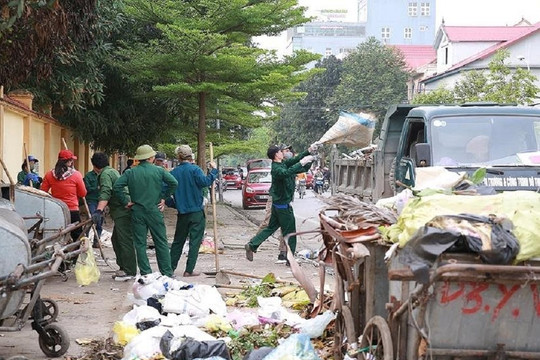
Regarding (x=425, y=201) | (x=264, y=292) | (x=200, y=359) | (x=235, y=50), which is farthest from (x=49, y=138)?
(x=425, y=201)

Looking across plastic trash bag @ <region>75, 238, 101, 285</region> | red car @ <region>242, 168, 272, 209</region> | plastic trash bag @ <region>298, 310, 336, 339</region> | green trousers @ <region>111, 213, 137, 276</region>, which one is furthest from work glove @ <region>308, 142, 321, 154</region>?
red car @ <region>242, 168, 272, 209</region>

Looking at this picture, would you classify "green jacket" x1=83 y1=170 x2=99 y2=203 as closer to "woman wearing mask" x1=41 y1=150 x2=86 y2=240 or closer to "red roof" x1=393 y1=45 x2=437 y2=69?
"woman wearing mask" x1=41 y1=150 x2=86 y2=240

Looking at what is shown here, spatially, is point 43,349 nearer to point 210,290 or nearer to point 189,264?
point 210,290

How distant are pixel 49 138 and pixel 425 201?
58.9 ft

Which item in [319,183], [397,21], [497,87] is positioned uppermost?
[397,21]

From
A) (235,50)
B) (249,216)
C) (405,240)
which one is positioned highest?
(235,50)

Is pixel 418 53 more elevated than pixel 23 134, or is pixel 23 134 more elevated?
pixel 418 53

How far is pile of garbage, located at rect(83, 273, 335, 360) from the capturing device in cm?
676

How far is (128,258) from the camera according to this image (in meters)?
12.3

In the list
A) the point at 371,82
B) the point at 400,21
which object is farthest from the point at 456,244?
the point at 400,21

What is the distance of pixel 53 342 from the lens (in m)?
7.65

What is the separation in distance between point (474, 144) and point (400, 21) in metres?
95.7

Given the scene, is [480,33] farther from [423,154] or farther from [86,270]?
[86,270]

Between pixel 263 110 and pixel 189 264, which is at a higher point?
pixel 263 110
